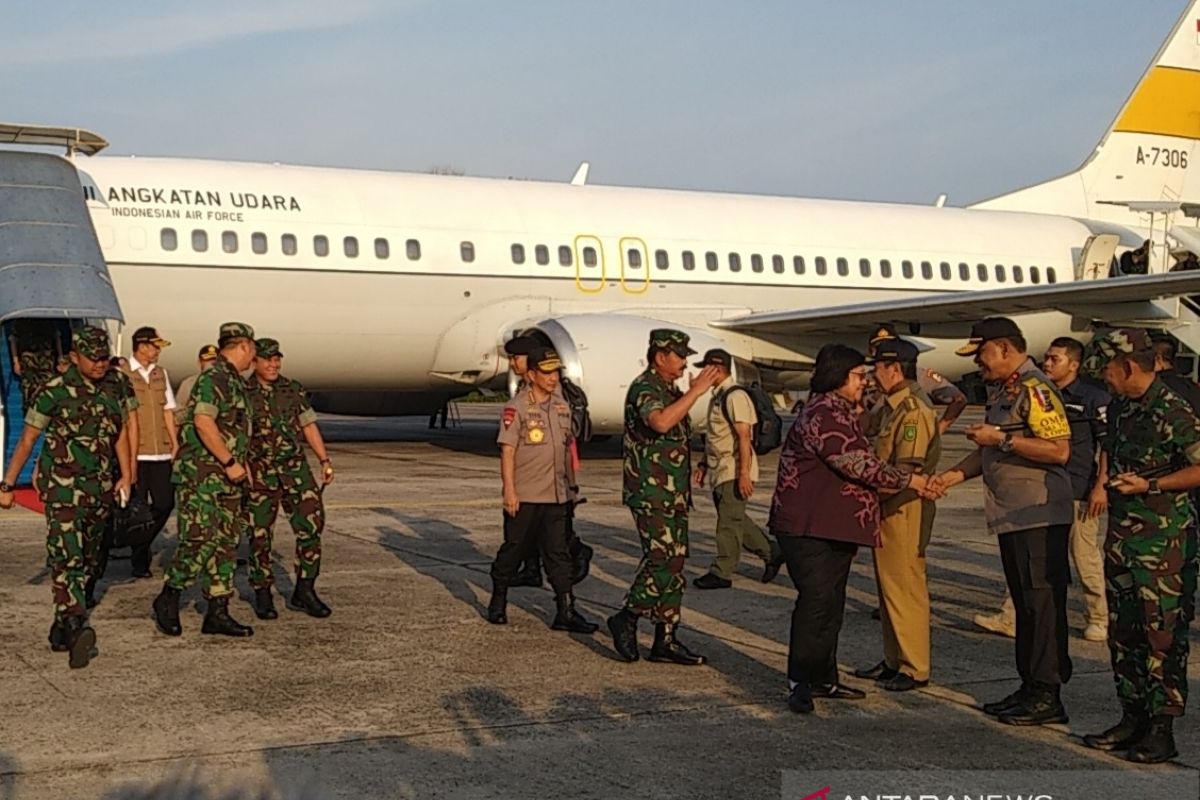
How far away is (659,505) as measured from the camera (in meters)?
7.27

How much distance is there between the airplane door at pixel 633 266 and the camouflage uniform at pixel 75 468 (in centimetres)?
1258

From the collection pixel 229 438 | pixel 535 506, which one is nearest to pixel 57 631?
pixel 229 438

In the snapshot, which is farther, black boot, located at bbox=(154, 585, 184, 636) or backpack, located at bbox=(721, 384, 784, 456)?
backpack, located at bbox=(721, 384, 784, 456)

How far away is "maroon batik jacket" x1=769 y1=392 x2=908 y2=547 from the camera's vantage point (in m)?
6.34

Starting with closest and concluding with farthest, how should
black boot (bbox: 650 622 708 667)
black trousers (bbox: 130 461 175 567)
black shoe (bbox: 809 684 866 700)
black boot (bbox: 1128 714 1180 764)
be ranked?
black boot (bbox: 1128 714 1180 764) → black shoe (bbox: 809 684 866 700) → black boot (bbox: 650 622 708 667) → black trousers (bbox: 130 461 175 567)

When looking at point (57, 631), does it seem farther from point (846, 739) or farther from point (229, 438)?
point (846, 739)

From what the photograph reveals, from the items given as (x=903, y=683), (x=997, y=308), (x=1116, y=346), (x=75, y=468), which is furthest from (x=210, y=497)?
(x=997, y=308)

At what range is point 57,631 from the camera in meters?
7.26

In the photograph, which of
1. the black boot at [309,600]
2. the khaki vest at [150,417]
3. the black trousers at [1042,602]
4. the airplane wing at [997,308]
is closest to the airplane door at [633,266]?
the airplane wing at [997,308]

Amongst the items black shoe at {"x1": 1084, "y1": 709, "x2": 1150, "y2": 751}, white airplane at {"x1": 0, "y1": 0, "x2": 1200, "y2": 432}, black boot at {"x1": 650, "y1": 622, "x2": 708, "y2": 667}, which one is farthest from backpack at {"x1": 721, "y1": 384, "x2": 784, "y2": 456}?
white airplane at {"x1": 0, "y1": 0, "x2": 1200, "y2": 432}

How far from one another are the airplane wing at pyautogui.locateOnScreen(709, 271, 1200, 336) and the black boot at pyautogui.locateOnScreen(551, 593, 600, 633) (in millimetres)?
10873

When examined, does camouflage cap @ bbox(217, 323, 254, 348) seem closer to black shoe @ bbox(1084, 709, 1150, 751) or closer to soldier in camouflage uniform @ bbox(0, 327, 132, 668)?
soldier in camouflage uniform @ bbox(0, 327, 132, 668)

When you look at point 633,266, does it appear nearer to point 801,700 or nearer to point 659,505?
point 659,505

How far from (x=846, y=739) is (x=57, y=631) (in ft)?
13.2
